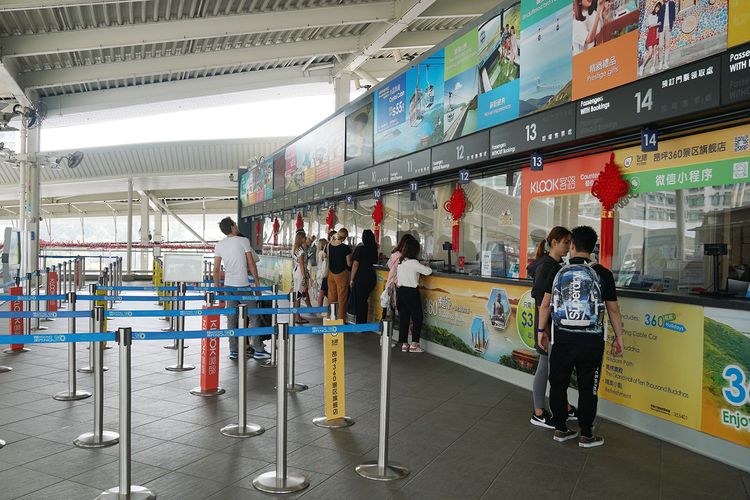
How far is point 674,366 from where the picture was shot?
434 cm

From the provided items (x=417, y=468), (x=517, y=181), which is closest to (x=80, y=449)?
(x=417, y=468)

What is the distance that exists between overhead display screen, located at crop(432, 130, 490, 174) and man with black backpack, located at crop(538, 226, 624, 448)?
101 inches

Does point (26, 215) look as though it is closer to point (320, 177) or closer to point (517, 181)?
point (320, 177)

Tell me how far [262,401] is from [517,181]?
3.67m

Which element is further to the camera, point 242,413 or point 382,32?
point 382,32

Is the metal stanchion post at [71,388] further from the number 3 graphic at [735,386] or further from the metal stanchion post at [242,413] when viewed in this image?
the number 3 graphic at [735,386]

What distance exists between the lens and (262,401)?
5.34 metres

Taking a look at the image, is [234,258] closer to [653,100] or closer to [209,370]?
[209,370]

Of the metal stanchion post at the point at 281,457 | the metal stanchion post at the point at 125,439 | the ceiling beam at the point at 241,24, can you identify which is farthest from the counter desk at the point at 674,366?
the ceiling beam at the point at 241,24

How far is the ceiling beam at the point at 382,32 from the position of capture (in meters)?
10.9

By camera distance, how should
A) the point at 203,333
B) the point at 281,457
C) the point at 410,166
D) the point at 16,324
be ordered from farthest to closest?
the point at 16,324 → the point at 410,166 → the point at 203,333 → the point at 281,457

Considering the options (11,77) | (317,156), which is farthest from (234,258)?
(11,77)

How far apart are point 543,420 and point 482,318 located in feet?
6.64

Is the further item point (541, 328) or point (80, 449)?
point (541, 328)
